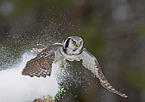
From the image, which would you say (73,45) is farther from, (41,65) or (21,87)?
(21,87)

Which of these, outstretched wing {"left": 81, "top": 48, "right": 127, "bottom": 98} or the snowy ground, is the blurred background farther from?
outstretched wing {"left": 81, "top": 48, "right": 127, "bottom": 98}

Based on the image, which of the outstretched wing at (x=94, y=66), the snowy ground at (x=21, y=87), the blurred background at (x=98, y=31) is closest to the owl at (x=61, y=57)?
the outstretched wing at (x=94, y=66)

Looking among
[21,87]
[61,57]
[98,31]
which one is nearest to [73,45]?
[61,57]

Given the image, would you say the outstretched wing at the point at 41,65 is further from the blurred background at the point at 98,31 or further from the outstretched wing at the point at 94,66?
the blurred background at the point at 98,31

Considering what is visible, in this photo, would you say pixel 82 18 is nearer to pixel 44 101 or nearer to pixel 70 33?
pixel 70 33

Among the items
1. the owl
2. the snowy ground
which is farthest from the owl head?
the snowy ground

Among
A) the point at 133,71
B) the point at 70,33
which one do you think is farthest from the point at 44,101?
the point at 133,71
